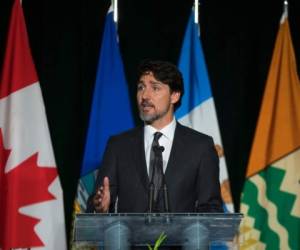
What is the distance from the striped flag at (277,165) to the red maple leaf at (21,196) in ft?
4.47

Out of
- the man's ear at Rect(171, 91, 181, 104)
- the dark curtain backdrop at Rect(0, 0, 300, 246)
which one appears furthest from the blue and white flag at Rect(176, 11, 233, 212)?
the man's ear at Rect(171, 91, 181, 104)

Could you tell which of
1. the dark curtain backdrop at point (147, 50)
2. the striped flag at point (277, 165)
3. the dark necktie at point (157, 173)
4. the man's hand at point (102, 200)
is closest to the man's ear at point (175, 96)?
the dark necktie at point (157, 173)

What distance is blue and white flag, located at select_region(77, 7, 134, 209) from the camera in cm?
437

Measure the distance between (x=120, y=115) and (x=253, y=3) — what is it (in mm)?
1404

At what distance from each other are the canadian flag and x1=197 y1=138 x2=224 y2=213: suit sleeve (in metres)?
1.70

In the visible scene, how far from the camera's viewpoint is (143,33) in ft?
15.8

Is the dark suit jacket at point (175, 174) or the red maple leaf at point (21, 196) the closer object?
the dark suit jacket at point (175, 174)

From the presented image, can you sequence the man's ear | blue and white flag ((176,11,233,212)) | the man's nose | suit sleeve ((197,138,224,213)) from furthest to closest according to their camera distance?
blue and white flag ((176,11,233,212))
the man's ear
the man's nose
suit sleeve ((197,138,224,213))

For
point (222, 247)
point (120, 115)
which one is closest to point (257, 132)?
point (120, 115)

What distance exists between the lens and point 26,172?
13.7 ft

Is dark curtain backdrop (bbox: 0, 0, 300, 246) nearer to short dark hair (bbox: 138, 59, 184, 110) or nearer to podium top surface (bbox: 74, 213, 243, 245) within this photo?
short dark hair (bbox: 138, 59, 184, 110)

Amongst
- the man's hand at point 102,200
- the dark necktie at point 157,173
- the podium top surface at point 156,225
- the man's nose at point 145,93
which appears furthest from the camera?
the man's nose at point 145,93

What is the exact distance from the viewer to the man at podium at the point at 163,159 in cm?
265

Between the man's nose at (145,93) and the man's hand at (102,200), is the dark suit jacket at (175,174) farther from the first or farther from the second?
the man's hand at (102,200)
